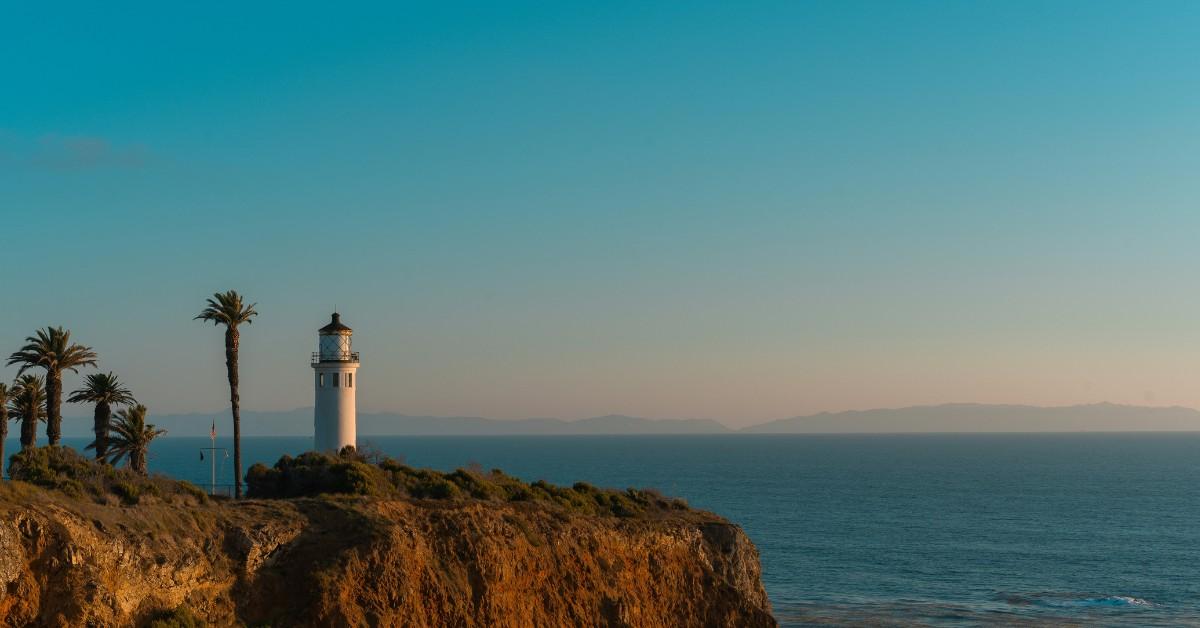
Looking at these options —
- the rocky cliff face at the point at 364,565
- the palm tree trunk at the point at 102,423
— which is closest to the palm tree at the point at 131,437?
the palm tree trunk at the point at 102,423

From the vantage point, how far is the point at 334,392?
168ft

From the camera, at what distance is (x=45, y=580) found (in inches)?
862

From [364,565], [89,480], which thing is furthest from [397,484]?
[89,480]

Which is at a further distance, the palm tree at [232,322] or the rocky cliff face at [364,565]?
the palm tree at [232,322]

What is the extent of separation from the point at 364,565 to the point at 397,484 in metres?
9.68

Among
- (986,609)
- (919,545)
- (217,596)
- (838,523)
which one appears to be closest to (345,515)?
(217,596)

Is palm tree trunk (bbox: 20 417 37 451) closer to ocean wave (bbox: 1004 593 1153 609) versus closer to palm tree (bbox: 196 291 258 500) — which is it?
palm tree (bbox: 196 291 258 500)

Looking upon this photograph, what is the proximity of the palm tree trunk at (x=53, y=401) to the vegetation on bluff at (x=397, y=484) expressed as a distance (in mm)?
10954

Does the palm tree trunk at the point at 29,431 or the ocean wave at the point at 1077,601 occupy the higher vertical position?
the palm tree trunk at the point at 29,431

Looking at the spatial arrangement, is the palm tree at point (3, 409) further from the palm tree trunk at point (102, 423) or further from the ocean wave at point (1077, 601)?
the ocean wave at point (1077, 601)

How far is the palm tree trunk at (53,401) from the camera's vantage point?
45156mm

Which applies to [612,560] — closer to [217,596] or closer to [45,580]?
[217,596]

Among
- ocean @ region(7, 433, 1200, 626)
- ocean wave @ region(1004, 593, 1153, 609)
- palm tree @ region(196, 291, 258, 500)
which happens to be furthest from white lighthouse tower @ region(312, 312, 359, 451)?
ocean wave @ region(1004, 593, 1153, 609)

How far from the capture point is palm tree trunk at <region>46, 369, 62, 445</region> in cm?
4516
